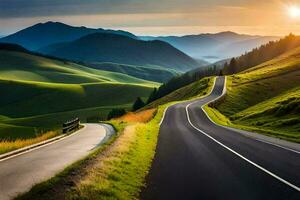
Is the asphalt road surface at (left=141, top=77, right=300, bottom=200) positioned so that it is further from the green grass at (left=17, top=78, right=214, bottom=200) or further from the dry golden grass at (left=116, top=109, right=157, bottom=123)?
the dry golden grass at (left=116, top=109, right=157, bottom=123)

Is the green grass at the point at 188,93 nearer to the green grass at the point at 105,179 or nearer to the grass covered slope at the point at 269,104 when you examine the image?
the grass covered slope at the point at 269,104

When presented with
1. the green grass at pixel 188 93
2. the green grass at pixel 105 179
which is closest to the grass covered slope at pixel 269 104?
the green grass at pixel 188 93

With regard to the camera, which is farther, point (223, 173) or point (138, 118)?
point (138, 118)

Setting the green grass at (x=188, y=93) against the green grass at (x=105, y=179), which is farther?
the green grass at (x=188, y=93)

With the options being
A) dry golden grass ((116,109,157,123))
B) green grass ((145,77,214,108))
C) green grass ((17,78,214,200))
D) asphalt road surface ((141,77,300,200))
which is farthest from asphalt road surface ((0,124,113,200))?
green grass ((145,77,214,108))

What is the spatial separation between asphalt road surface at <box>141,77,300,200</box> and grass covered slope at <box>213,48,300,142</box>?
11705mm

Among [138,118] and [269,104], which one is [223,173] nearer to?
[138,118]

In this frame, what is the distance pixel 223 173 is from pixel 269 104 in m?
60.1

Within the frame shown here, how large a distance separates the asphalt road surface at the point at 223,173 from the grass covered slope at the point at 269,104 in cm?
1170

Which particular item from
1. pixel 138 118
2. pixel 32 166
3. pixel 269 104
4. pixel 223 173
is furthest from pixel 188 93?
pixel 223 173

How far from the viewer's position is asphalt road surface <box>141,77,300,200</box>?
14.0m

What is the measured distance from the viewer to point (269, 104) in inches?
2970

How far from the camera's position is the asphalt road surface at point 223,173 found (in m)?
14.0

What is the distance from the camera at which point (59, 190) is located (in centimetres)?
1243
